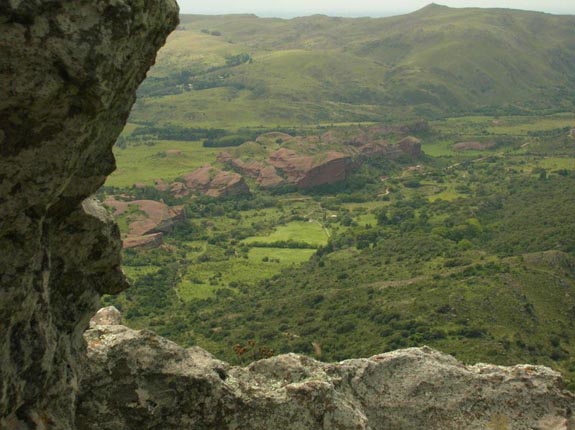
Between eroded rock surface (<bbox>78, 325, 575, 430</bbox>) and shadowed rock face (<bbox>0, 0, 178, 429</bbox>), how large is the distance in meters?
3.07

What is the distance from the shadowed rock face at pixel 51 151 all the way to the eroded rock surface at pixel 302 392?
307 centimetres

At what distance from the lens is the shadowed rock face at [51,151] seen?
10.2 metres

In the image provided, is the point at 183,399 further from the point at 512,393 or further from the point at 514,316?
the point at 514,316

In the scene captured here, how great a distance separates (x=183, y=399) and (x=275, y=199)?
426ft

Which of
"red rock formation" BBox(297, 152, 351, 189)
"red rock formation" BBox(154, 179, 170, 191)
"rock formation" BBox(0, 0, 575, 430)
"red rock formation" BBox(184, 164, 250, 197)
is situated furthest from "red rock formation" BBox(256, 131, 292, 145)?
"rock formation" BBox(0, 0, 575, 430)

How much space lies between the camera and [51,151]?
10984mm

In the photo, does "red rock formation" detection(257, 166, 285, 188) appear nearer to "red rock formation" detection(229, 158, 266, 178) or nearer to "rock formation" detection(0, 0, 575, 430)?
"red rock formation" detection(229, 158, 266, 178)

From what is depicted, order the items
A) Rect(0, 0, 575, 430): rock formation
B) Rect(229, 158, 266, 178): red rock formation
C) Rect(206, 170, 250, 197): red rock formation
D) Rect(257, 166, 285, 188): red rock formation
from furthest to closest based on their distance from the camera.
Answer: Rect(229, 158, 266, 178): red rock formation, Rect(257, 166, 285, 188): red rock formation, Rect(206, 170, 250, 197): red rock formation, Rect(0, 0, 575, 430): rock formation

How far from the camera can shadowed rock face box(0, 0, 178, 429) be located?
10219mm

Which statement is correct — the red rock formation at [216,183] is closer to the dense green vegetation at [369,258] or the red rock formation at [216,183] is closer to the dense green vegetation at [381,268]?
the dense green vegetation at [381,268]

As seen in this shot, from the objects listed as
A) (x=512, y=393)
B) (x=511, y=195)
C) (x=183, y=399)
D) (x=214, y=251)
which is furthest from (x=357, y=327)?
(x=511, y=195)

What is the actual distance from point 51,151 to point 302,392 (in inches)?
404

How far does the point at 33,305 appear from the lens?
1191 cm

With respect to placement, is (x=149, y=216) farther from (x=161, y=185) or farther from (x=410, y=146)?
(x=410, y=146)
